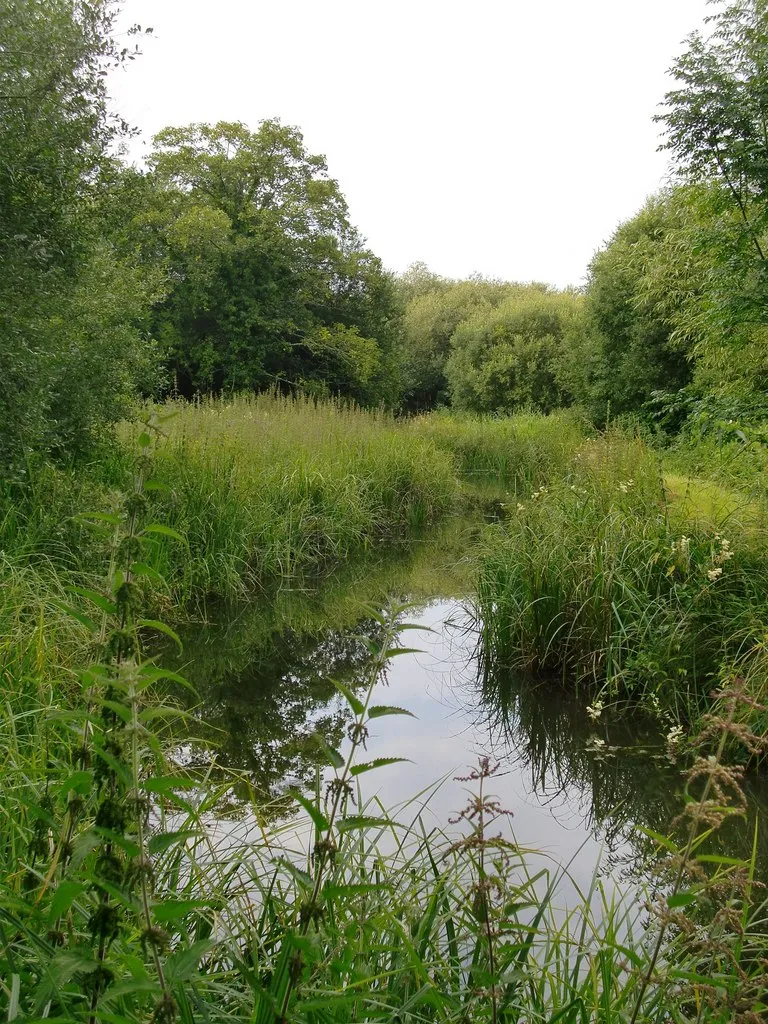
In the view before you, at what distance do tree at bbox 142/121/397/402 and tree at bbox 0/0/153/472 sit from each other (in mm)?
13452

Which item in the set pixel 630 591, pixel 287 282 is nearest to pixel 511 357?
pixel 287 282

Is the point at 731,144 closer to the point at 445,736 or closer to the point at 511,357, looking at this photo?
the point at 445,736

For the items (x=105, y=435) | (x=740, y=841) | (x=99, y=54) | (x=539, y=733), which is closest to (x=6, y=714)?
(x=539, y=733)

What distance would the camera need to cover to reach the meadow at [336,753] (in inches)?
40.2

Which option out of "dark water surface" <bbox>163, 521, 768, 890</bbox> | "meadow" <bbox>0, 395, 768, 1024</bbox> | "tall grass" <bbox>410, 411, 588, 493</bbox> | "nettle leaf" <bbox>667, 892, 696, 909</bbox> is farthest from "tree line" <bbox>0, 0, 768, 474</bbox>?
"nettle leaf" <bbox>667, 892, 696, 909</bbox>

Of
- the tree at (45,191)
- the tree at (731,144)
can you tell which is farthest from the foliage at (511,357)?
the tree at (45,191)

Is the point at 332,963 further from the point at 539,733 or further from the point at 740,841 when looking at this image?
the point at 539,733

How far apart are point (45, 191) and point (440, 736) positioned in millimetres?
3932

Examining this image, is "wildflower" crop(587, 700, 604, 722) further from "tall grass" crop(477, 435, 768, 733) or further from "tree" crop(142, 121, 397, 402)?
"tree" crop(142, 121, 397, 402)

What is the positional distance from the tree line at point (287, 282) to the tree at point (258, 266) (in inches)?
2.5

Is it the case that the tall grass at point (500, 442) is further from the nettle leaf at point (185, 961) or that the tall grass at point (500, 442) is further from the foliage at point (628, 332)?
the nettle leaf at point (185, 961)

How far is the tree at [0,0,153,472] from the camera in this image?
171 inches

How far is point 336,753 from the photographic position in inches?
41.1

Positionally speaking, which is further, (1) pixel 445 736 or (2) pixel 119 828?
(1) pixel 445 736
